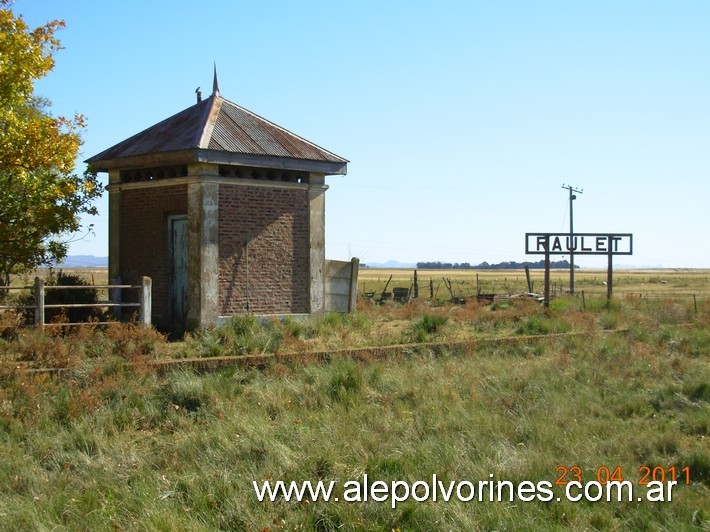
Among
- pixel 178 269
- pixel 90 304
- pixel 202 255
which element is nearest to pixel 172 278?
pixel 178 269

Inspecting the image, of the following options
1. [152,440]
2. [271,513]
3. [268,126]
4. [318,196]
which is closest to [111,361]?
[152,440]

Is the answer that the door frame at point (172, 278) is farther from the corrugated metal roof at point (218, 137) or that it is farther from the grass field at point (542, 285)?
the grass field at point (542, 285)

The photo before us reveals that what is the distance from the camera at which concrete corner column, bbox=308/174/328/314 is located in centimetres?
1716

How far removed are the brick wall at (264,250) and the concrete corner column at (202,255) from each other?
174 mm

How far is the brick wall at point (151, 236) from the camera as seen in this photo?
1645cm

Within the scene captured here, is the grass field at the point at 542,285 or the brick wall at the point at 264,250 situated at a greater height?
the brick wall at the point at 264,250

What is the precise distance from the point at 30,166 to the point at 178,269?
3681 mm

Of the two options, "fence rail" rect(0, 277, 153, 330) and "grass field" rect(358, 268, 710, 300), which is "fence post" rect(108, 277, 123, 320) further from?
"grass field" rect(358, 268, 710, 300)

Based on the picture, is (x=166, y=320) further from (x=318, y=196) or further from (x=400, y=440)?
(x=400, y=440)

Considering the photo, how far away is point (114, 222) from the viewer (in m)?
17.6

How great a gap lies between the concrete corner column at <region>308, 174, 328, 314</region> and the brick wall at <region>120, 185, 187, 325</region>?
2.90m

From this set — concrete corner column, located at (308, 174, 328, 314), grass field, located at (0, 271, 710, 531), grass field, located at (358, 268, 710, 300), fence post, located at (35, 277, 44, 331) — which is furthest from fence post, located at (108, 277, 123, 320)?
grass field, located at (358, 268, 710, 300)

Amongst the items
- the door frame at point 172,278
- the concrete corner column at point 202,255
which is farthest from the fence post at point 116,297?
the concrete corner column at point 202,255

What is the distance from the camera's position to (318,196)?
17.4 m
